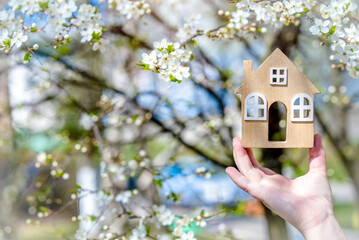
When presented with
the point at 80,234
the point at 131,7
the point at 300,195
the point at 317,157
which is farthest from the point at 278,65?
the point at 80,234

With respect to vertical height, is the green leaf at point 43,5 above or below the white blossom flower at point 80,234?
above

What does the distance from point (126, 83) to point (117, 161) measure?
2.60 ft

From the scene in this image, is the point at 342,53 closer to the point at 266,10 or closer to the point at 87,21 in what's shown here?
the point at 266,10

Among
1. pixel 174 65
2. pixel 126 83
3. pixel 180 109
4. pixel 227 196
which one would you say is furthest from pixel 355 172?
Result: pixel 174 65

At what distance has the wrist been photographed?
109 centimetres

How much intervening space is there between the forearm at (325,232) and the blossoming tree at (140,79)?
0.47 m

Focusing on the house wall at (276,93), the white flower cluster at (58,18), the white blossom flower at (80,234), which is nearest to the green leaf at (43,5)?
the white flower cluster at (58,18)

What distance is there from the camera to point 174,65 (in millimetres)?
1192

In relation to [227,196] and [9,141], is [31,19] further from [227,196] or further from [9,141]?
[227,196]

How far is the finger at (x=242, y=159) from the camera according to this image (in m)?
1.18

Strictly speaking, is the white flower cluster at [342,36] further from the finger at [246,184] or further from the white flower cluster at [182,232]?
the white flower cluster at [182,232]

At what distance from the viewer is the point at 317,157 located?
4.00ft

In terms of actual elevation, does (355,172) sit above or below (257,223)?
above

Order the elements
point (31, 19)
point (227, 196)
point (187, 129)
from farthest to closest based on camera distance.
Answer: point (227, 196) → point (187, 129) → point (31, 19)
